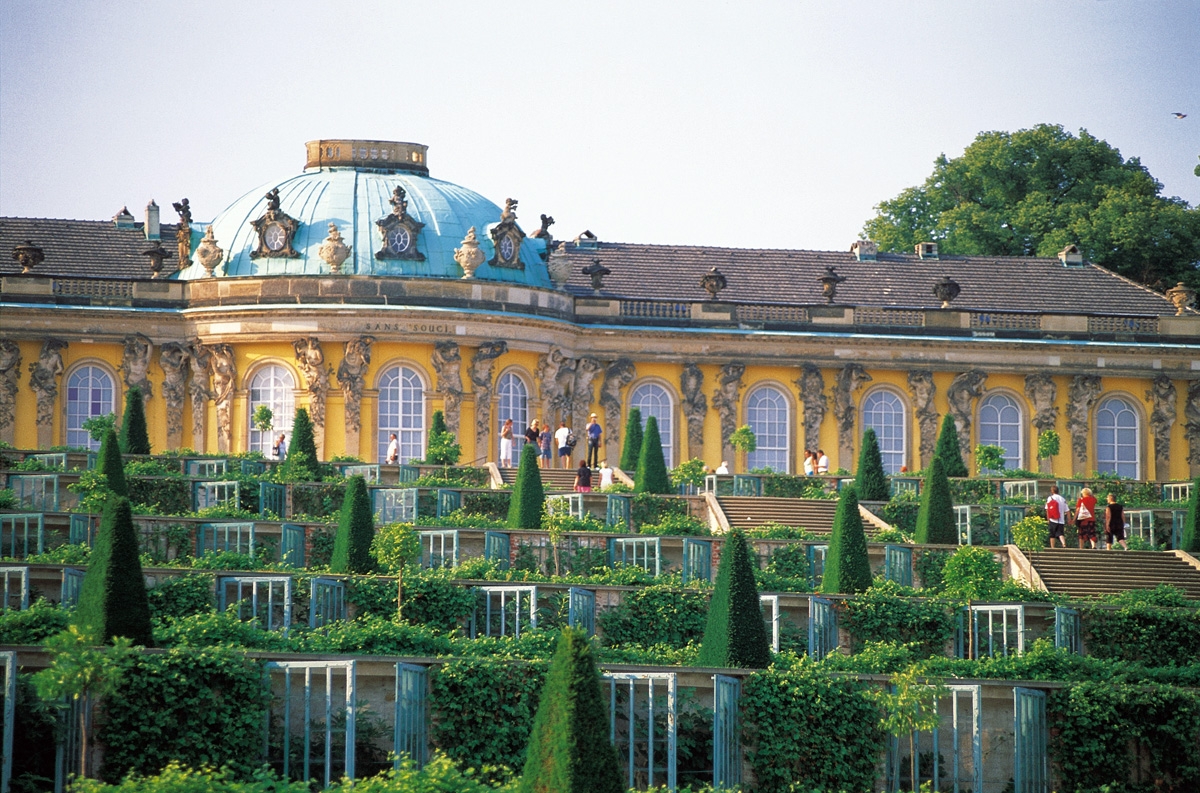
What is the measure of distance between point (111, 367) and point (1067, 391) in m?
24.1

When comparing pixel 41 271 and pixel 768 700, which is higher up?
pixel 41 271

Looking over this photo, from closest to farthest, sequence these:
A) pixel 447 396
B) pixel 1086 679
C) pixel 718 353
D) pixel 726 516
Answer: pixel 1086 679, pixel 726 516, pixel 447 396, pixel 718 353

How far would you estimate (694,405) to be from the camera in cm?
5478

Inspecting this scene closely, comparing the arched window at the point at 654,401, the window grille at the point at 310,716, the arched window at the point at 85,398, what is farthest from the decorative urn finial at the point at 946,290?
the window grille at the point at 310,716

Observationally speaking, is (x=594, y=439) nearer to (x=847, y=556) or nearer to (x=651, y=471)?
(x=651, y=471)

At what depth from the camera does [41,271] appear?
5347cm

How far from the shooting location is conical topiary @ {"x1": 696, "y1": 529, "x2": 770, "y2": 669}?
26.9m

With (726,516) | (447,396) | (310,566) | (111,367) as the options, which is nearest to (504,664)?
(310,566)

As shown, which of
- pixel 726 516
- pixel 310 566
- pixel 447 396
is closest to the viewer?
pixel 310 566

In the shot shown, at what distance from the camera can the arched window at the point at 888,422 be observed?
55341mm

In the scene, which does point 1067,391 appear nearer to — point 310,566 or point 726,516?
point 726,516

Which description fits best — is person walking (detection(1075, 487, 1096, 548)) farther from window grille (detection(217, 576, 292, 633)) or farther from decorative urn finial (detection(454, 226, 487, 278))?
decorative urn finial (detection(454, 226, 487, 278))

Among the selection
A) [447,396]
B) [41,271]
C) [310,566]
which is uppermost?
[41,271]

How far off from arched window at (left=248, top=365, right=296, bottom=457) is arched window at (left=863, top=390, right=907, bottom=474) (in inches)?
581
